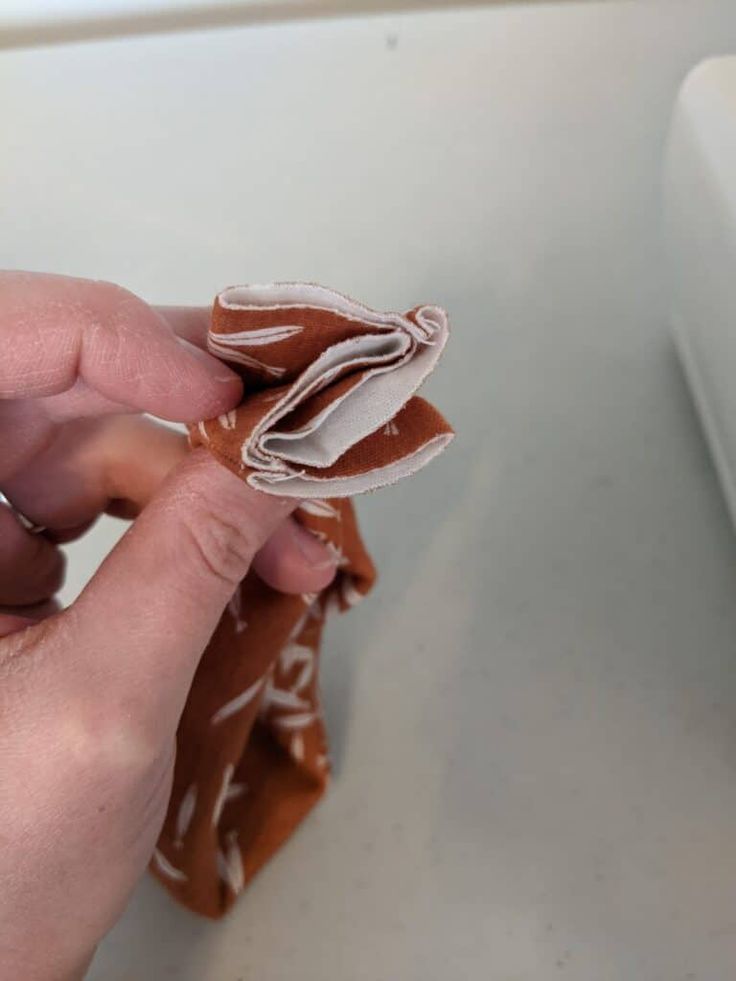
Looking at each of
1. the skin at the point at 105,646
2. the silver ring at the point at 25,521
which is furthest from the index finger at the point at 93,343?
the silver ring at the point at 25,521

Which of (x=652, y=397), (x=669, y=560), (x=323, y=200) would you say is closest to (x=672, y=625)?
(x=669, y=560)

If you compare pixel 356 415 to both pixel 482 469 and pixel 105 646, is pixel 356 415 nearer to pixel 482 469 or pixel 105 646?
pixel 105 646

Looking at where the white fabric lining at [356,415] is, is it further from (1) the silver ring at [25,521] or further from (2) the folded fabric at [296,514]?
(1) the silver ring at [25,521]

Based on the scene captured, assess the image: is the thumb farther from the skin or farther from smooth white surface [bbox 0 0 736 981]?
smooth white surface [bbox 0 0 736 981]

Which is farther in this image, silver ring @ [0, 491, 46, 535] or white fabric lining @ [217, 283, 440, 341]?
silver ring @ [0, 491, 46, 535]

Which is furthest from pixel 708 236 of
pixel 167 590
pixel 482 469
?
pixel 167 590

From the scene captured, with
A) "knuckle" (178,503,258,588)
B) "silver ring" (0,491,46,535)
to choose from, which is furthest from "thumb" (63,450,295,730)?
"silver ring" (0,491,46,535)

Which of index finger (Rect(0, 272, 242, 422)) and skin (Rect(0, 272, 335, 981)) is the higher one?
Answer: index finger (Rect(0, 272, 242, 422))

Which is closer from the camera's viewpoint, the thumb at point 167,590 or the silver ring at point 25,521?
the thumb at point 167,590

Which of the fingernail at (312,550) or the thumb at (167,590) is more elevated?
the thumb at (167,590)
